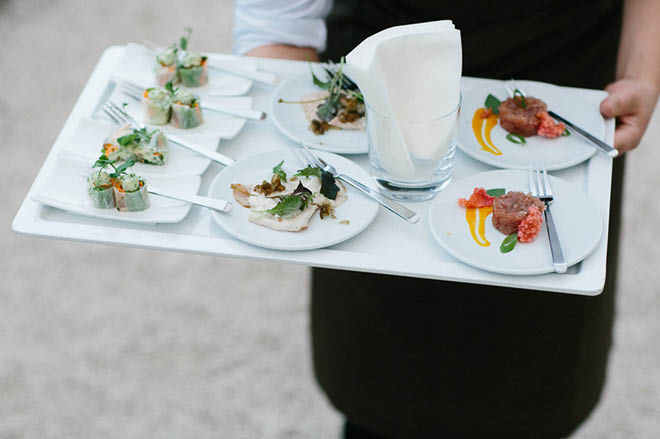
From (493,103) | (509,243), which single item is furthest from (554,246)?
(493,103)

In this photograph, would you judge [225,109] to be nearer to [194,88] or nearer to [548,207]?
[194,88]

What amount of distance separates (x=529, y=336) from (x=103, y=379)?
1067 mm

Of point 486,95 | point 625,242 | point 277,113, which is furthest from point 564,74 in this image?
point 625,242

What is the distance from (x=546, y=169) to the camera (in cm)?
110

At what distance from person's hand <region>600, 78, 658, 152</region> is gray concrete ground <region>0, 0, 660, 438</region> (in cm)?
98

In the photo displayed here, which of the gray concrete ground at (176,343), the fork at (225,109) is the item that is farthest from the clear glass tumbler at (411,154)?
the gray concrete ground at (176,343)

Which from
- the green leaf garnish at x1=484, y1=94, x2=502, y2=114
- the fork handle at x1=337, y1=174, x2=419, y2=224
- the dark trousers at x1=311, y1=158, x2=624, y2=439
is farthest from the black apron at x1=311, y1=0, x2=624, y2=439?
the fork handle at x1=337, y1=174, x2=419, y2=224

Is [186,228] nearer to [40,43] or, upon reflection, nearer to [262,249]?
[262,249]

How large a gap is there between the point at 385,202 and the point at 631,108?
0.49 m

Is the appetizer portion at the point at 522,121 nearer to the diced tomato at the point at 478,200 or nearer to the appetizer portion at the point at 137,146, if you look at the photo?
the diced tomato at the point at 478,200

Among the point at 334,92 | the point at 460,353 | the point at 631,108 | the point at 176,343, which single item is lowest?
the point at 176,343

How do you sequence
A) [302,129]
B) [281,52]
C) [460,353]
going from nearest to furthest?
[302,129] → [281,52] → [460,353]

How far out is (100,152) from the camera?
44.3 inches

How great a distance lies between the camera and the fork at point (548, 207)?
0.95 meters
